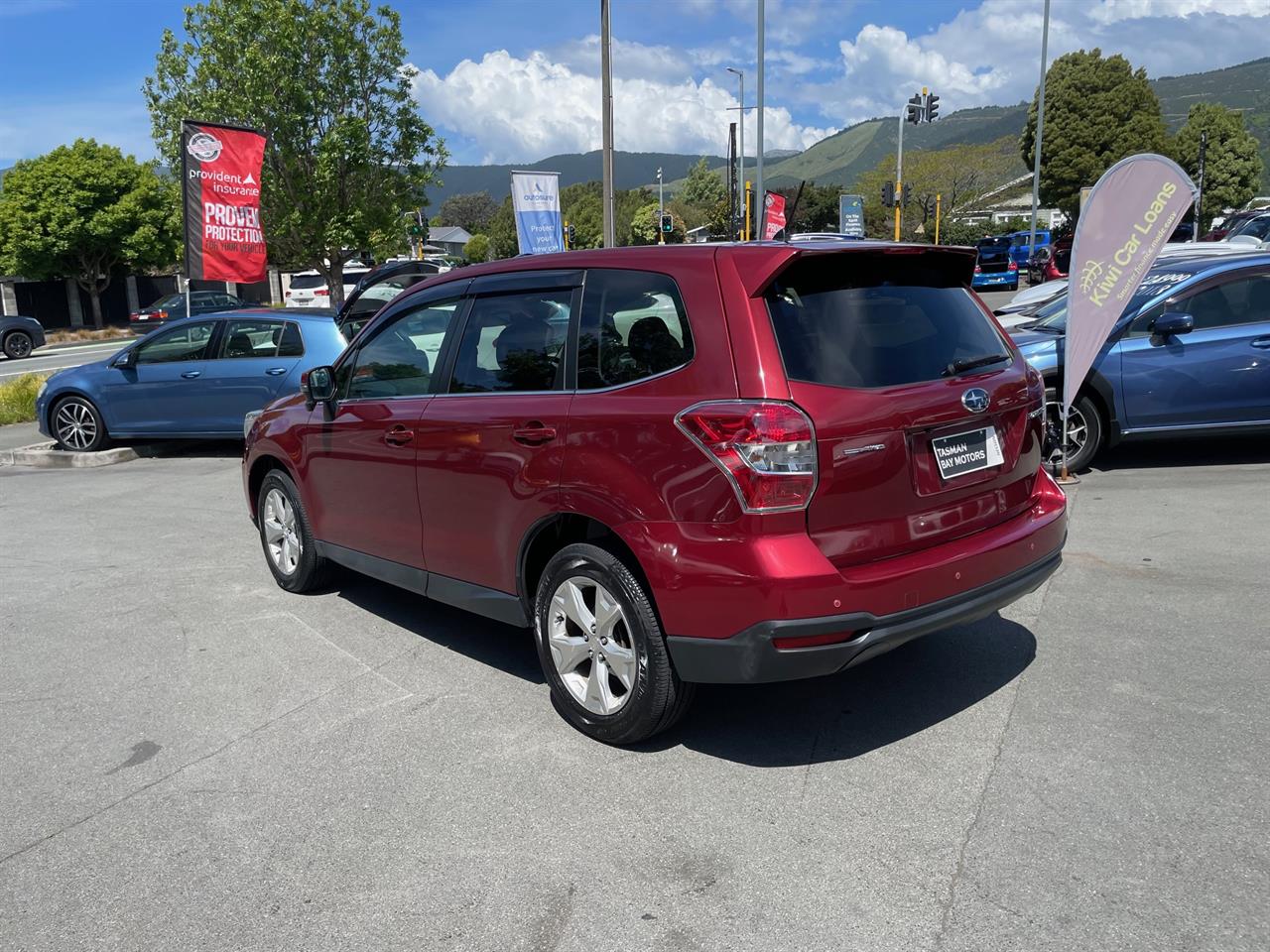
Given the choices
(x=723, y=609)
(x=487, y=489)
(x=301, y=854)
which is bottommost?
(x=301, y=854)

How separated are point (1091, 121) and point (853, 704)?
217ft

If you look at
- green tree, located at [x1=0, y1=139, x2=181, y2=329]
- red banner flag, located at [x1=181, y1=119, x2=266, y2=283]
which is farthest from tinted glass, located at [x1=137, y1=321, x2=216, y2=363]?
green tree, located at [x1=0, y1=139, x2=181, y2=329]

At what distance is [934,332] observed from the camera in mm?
3975

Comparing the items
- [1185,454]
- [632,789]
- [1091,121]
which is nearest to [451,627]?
[632,789]

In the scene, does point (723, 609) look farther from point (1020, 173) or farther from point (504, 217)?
point (504, 217)

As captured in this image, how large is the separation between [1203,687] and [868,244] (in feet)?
7.56

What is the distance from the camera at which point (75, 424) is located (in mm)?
11727

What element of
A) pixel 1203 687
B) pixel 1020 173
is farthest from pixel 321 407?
pixel 1020 173

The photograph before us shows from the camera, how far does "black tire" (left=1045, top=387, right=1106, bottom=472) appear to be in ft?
27.2

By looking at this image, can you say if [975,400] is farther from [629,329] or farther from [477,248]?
[477,248]

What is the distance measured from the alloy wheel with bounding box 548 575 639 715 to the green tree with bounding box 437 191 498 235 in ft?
609

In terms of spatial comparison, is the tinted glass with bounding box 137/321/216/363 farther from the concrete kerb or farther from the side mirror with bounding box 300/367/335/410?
the side mirror with bounding box 300/367/335/410

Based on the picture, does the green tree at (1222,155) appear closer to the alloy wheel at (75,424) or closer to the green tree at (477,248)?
the green tree at (477,248)

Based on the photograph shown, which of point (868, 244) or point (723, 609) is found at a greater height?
point (868, 244)
